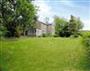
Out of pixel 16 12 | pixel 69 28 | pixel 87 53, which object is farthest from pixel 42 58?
pixel 69 28

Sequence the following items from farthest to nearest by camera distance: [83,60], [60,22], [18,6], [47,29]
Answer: [47,29], [60,22], [18,6], [83,60]

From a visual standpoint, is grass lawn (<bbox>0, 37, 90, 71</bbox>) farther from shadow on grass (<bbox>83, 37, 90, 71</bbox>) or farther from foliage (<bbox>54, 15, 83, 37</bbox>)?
foliage (<bbox>54, 15, 83, 37</bbox>)

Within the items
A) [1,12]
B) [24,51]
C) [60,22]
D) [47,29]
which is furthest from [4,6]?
[47,29]

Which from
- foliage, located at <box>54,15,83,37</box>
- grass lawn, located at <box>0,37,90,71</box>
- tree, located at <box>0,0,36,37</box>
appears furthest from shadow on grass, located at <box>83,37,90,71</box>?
foliage, located at <box>54,15,83,37</box>

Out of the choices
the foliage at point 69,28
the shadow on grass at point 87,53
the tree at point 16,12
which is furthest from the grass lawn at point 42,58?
the foliage at point 69,28

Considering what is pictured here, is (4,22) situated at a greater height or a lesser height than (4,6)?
lesser

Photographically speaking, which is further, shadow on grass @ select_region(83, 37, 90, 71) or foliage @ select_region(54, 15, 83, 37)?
foliage @ select_region(54, 15, 83, 37)

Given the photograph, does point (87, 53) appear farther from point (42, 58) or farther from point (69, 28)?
point (69, 28)

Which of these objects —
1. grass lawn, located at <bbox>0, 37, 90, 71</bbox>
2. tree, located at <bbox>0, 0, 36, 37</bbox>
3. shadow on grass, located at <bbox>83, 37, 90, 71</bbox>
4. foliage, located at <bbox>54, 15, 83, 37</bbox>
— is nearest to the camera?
grass lawn, located at <bbox>0, 37, 90, 71</bbox>

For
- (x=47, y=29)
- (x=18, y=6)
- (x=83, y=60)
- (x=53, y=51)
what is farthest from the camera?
(x=47, y=29)

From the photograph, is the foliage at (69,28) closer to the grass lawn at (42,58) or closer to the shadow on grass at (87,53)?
the grass lawn at (42,58)

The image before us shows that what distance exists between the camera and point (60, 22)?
50531 millimetres

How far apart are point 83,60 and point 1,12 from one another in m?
16.3

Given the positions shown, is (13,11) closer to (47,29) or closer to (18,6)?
(18,6)
